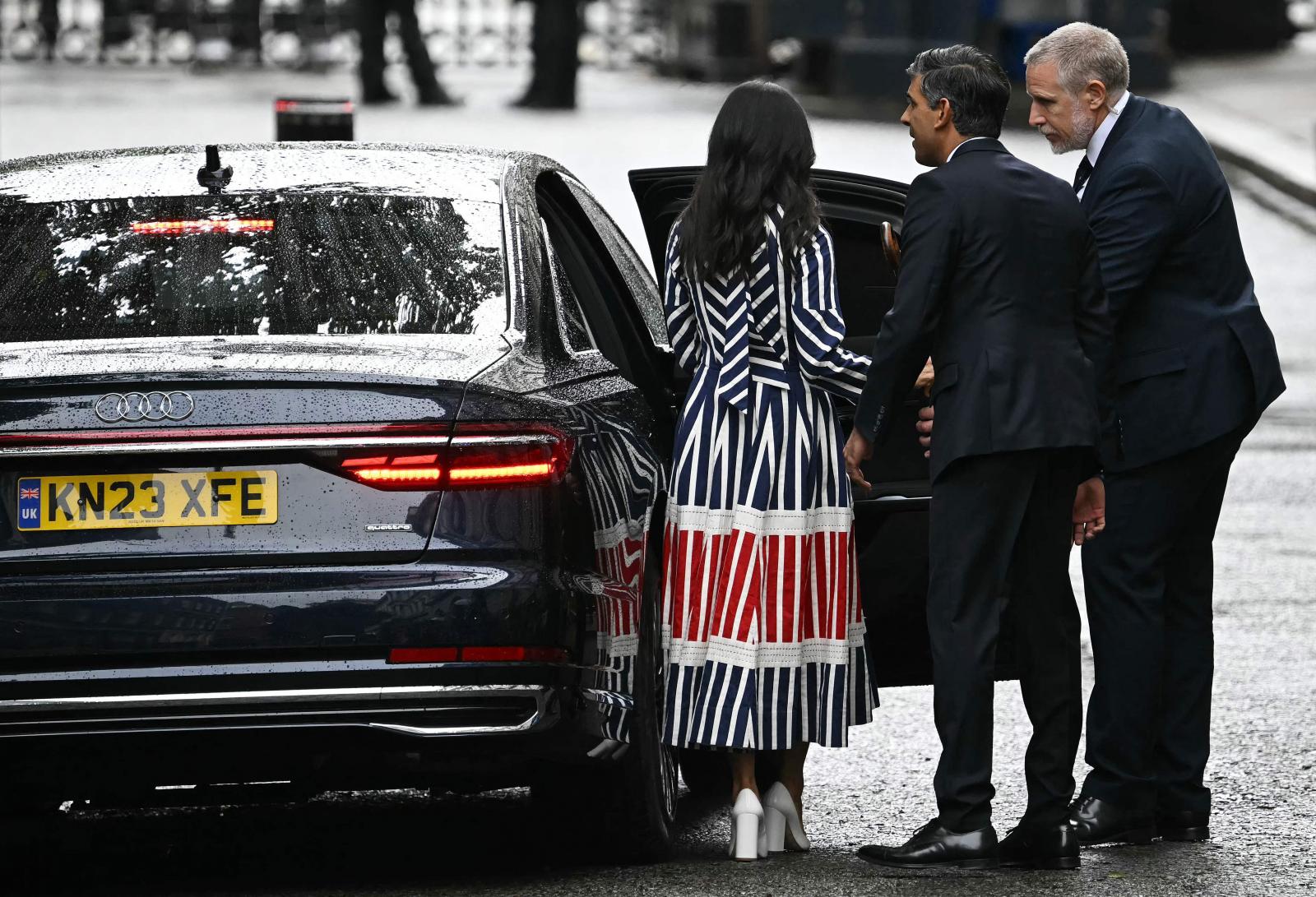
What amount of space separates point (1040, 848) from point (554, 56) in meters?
28.1

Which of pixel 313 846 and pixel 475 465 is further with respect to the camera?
pixel 313 846

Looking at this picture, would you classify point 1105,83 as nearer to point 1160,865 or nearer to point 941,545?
point 941,545

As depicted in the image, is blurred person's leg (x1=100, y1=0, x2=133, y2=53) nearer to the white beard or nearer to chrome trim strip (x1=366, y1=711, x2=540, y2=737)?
the white beard

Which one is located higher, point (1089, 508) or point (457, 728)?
point (1089, 508)

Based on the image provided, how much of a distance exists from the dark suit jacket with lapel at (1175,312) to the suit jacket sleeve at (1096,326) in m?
0.17

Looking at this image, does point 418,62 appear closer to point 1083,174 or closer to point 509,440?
point 1083,174

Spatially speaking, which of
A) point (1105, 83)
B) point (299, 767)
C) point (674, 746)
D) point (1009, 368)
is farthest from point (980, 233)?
point (299, 767)

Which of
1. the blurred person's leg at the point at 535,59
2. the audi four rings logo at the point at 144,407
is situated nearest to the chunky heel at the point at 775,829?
the audi four rings logo at the point at 144,407

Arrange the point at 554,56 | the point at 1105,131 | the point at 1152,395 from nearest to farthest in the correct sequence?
1. the point at 1152,395
2. the point at 1105,131
3. the point at 554,56

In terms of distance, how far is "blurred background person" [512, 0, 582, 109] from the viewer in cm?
3222

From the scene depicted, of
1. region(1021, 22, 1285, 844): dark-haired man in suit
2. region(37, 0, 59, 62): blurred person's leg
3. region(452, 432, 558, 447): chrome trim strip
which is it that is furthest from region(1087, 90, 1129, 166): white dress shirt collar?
region(37, 0, 59, 62): blurred person's leg

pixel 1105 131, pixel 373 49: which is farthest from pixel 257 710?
pixel 373 49

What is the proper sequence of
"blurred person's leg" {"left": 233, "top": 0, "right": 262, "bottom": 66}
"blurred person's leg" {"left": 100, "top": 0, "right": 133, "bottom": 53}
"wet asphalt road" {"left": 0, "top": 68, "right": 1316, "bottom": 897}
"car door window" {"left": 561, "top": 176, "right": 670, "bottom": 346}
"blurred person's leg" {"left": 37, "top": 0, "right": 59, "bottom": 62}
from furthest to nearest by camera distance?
1. "blurred person's leg" {"left": 100, "top": 0, "right": 133, "bottom": 53}
2. "blurred person's leg" {"left": 37, "top": 0, "right": 59, "bottom": 62}
3. "blurred person's leg" {"left": 233, "top": 0, "right": 262, "bottom": 66}
4. "car door window" {"left": 561, "top": 176, "right": 670, "bottom": 346}
5. "wet asphalt road" {"left": 0, "top": 68, "right": 1316, "bottom": 897}

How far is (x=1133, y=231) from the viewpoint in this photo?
528cm
